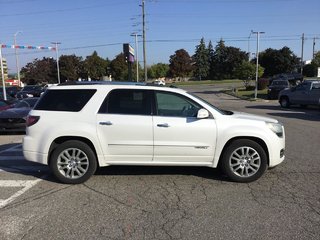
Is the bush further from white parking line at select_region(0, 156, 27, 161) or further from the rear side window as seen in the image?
the rear side window

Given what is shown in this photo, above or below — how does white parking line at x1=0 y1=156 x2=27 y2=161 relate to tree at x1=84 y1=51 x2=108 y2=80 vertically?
below

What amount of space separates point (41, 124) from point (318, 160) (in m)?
5.80

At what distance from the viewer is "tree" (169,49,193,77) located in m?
119

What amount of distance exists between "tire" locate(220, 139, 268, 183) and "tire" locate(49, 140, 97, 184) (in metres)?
2.32

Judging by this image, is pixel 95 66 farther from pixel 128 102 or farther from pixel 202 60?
pixel 128 102

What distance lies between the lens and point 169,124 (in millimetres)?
6395

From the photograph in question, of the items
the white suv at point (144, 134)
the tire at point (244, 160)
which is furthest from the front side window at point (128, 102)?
the tire at point (244, 160)

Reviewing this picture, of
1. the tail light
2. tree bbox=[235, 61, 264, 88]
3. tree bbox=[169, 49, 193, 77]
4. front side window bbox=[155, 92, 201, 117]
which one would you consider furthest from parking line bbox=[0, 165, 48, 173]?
tree bbox=[169, 49, 193, 77]

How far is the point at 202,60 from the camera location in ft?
378

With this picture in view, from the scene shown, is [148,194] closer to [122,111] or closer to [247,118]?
[122,111]

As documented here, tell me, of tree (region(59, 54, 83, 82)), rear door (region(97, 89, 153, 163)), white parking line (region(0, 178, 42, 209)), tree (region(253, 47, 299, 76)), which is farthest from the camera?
tree (region(59, 54, 83, 82))

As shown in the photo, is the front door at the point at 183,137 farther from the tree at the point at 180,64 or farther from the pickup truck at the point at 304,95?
the tree at the point at 180,64


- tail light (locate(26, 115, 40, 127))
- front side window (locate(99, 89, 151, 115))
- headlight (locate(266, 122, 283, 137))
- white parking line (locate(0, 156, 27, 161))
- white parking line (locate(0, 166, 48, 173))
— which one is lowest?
white parking line (locate(0, 156, 27, 161))

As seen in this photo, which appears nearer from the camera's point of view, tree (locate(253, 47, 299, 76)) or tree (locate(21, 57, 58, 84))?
tree (locate(253, 47, 299, 76))
